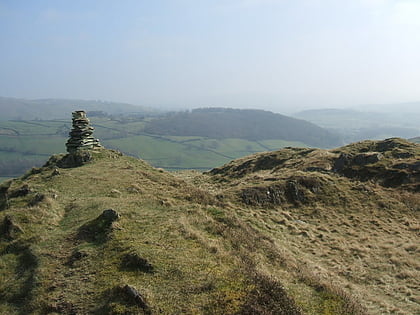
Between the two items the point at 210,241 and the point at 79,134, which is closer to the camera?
the point at 210,241

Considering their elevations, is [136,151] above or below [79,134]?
below

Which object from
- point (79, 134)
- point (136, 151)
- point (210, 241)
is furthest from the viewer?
point (136, 151)

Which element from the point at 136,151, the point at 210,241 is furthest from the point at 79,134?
the point at 136,151

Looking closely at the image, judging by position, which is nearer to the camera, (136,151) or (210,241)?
(210,241)

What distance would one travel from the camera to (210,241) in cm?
1586

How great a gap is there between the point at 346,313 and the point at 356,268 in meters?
9.29

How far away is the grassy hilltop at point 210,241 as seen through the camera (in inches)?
451

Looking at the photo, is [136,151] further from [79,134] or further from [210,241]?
[210,241]

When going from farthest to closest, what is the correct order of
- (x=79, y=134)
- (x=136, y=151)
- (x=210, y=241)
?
1. (x=136, y=151)
2. (x=79, y=134)
3. (x=210, y=241)

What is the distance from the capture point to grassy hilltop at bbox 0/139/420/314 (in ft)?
37.6

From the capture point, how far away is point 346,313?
444 inches

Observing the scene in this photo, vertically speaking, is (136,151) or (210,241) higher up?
(210,241)

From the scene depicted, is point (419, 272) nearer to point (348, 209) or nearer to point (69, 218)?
point (348, 209)

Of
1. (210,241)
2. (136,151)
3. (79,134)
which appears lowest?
(136,151)
